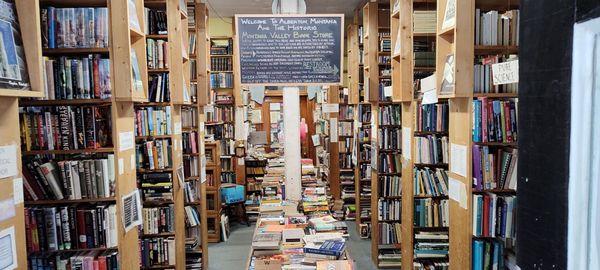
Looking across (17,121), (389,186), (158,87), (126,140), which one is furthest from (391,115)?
(17,121)

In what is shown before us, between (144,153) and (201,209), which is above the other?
(144,153)

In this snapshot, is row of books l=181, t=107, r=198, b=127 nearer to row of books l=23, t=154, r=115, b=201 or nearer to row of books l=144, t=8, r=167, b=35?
row of books l=144, t=8, r=167, b=35

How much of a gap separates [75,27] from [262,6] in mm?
4977

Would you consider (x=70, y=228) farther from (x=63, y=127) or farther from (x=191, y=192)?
(x=191, y=192)

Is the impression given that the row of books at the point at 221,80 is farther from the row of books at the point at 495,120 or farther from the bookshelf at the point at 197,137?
the row of books at the point at 495,120

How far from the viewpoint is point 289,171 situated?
462 centimetres

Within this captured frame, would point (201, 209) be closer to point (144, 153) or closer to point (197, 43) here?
point (144, 153)

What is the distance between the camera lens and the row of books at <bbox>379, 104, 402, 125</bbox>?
18.1 feet

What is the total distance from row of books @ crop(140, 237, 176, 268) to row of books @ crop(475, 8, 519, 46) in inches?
132

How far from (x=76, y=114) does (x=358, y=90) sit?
4.30 metres

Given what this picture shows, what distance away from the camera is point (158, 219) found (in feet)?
14.6

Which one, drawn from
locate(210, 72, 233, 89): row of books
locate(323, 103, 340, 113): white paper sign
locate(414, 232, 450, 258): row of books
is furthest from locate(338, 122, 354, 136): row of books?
locate(414, 232, 450, 258): row of books

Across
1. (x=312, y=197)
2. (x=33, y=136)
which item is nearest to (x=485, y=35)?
(x=312, y=197)

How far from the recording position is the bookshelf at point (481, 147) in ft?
9.62
